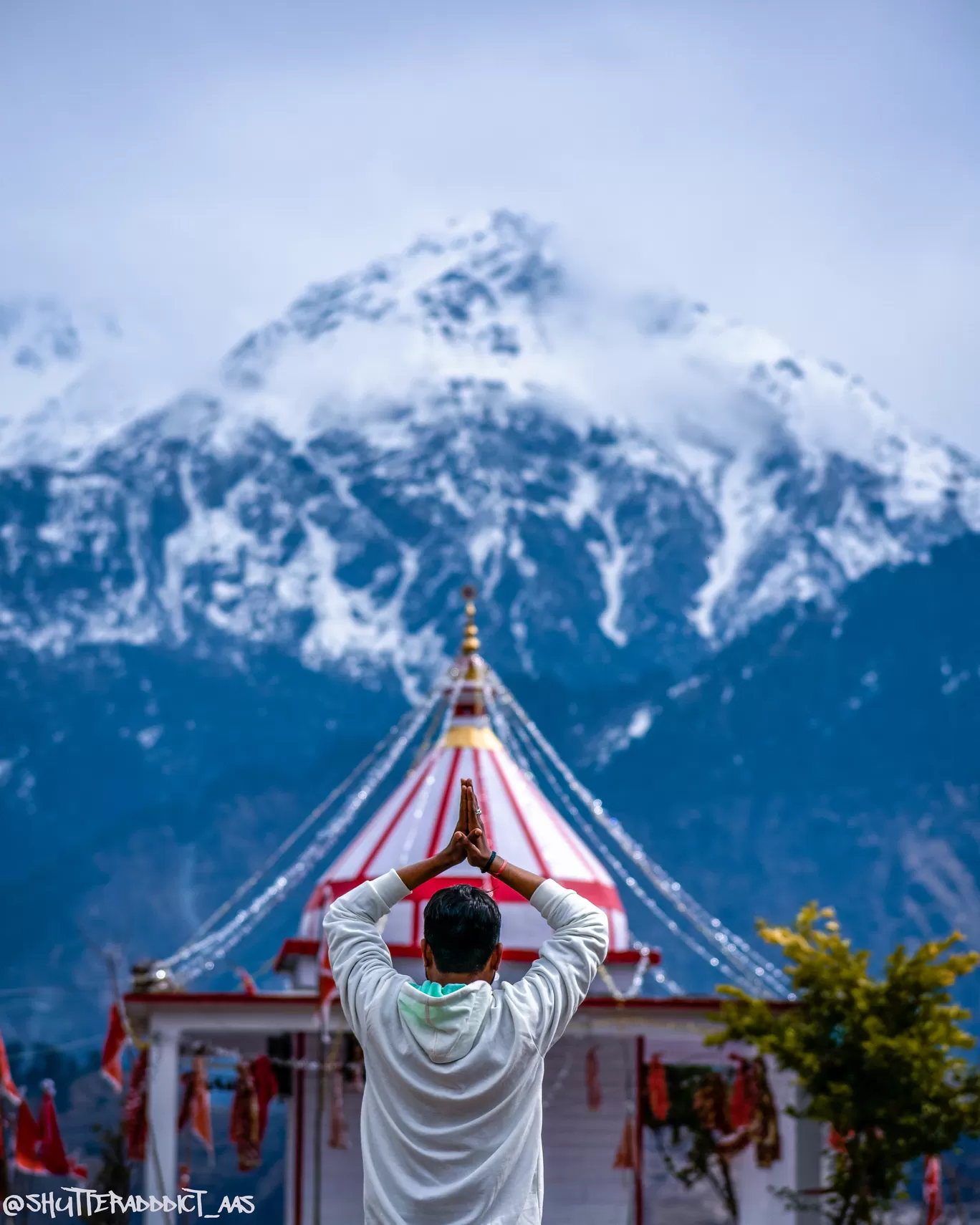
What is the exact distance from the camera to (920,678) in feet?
269

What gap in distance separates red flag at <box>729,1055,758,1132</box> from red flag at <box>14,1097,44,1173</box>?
26.1 feet

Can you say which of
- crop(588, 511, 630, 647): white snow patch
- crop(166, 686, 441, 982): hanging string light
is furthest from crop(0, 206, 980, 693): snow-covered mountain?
crop(166, 686, 441, 982): hanging string light

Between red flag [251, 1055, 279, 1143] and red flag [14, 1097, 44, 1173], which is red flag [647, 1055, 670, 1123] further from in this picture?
red flag [14, 1097, 44, 1173]

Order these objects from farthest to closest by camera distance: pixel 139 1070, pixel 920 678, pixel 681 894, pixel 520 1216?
pixel 920 678
pixel 681 894
pixel 139 1070
pixel 520 1216

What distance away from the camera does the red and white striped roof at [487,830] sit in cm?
2339

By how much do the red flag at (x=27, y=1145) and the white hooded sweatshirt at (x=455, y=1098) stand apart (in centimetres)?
1648

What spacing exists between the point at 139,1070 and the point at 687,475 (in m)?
72.4

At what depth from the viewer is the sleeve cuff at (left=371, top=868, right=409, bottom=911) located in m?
5.37

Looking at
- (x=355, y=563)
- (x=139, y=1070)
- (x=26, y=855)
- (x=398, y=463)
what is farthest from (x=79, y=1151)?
(x=398, y=463)

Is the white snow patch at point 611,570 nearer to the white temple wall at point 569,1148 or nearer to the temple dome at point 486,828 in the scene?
the temple dome at point 486,828

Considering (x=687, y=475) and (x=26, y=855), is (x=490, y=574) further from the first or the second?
(x=26, y=855)

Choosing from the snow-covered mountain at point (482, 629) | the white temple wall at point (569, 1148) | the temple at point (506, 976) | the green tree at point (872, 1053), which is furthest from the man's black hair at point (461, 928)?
the snow-covered mountain at point (482, 629)

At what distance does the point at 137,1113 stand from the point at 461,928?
18153 millimetres

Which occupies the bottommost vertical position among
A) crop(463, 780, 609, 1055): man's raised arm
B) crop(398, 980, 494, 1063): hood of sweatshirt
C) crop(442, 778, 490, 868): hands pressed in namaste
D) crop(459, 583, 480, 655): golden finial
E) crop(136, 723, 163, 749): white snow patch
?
crop(398, 980, 494, 1063): hood of sweatshirt
